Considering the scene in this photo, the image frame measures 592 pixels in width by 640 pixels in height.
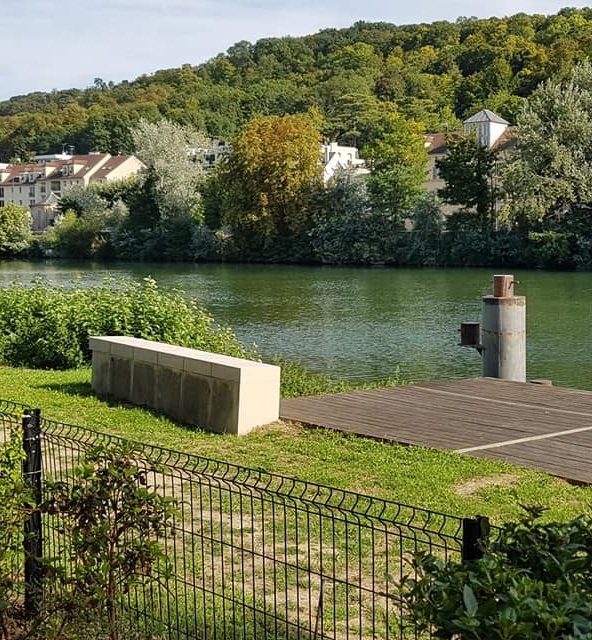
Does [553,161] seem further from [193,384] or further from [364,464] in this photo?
[364,464]

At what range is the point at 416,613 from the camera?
284 cm

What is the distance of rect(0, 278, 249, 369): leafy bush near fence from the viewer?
15156mm

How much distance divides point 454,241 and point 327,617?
55.9 m

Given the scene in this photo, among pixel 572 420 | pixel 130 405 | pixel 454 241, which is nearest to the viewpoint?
pixel 572 420

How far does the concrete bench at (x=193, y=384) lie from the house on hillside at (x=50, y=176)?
4008 inches

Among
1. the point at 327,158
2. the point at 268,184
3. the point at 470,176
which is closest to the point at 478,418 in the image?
the point at 470,176

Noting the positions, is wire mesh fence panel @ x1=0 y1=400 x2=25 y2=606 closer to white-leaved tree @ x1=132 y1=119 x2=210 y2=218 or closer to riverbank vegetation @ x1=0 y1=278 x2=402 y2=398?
riverbank vegetation @ x1=0 y1=278 x2=402 y2=398

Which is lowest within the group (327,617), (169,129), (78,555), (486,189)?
(327,617)

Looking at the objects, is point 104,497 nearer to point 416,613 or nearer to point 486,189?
point 416,613

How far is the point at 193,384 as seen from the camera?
Answer: 10.6 metres

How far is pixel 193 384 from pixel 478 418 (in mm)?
2968

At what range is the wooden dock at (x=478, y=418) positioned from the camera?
8856 mm

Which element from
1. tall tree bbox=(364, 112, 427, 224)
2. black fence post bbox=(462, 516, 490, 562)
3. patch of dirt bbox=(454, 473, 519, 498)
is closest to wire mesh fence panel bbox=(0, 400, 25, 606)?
black fence post bbox=(462, 516, 490, 562)

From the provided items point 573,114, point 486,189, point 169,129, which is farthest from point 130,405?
point 169,129
